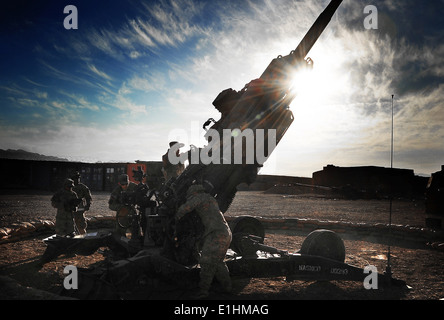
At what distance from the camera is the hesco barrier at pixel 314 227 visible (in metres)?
7.45

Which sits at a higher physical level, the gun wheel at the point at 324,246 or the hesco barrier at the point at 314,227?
the gun wheel at the point at 324,246

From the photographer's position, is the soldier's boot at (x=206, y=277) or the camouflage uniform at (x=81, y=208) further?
the camouflage uniform at (x=81, y=208)

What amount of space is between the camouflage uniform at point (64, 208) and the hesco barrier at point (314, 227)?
160 cm

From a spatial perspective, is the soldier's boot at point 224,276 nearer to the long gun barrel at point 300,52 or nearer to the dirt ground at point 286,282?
the dirt ground at point 286,282

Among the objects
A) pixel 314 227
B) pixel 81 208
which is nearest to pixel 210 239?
pixel 81 208

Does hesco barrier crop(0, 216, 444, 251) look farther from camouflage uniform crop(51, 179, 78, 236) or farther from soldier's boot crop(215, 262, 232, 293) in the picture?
soldier's boot crop(215, 262, 232, 293)

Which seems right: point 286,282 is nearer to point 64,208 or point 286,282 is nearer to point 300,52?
point 300,52

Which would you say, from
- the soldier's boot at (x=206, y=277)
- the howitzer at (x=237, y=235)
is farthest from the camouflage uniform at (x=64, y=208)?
the soldier's boot at (x=206, y=277)

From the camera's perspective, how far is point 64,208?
6.58m

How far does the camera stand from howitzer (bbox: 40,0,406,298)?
3908mm

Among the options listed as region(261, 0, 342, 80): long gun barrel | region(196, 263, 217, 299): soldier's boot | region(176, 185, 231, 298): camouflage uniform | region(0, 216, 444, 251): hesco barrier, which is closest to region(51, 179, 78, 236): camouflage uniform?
region(0, 216, 444, 251): hesco barrier
